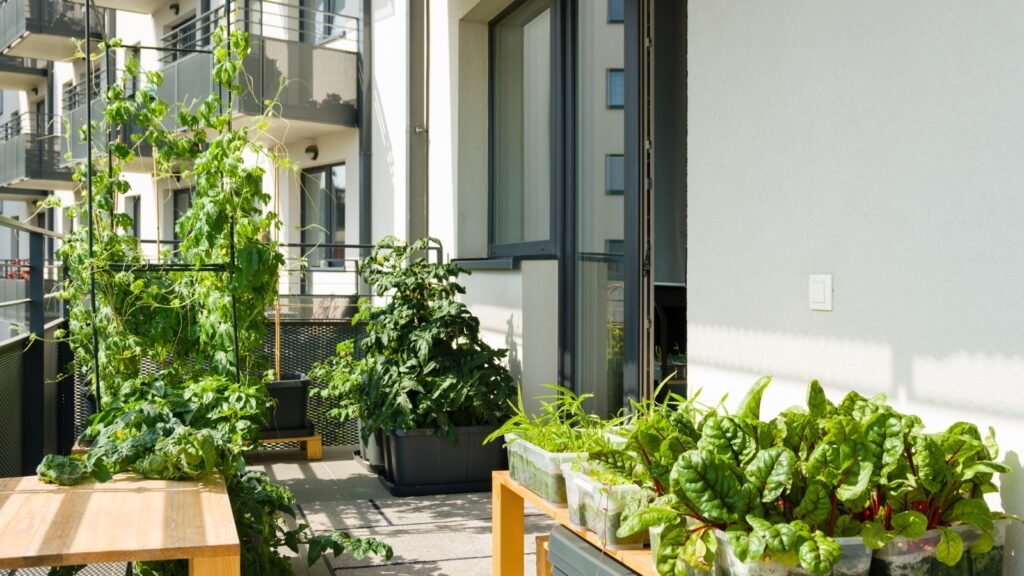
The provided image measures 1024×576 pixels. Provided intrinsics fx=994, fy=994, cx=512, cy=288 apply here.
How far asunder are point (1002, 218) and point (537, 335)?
3.22 meters

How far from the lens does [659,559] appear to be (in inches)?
79.5

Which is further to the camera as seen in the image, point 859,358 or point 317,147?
point 317,147

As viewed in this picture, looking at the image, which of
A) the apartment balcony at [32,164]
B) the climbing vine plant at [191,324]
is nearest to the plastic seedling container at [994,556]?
the climbing vine plant at [191,324]

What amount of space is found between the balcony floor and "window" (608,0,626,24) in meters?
2.26

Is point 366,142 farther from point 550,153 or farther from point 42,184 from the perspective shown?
point 42,184

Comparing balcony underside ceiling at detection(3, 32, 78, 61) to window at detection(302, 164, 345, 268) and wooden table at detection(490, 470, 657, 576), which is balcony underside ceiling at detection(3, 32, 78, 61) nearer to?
window at detection(302, 164, 345, 268)

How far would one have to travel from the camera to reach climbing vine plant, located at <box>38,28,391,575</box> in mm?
3000

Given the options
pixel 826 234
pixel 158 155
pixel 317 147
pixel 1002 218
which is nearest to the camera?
pixel 1002 218

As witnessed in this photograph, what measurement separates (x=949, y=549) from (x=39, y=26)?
16.6 metres

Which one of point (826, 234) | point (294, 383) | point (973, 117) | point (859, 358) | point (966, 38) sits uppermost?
point (966, 38)

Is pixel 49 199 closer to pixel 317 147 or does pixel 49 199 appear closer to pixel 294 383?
pixel 294 383

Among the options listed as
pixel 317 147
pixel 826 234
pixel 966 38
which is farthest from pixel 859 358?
pixel 317 147

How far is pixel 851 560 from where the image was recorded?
1.88 m

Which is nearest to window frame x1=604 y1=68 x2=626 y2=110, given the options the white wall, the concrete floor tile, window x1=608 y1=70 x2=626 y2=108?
window x1=608 y1=70 x2=626 y2=108
